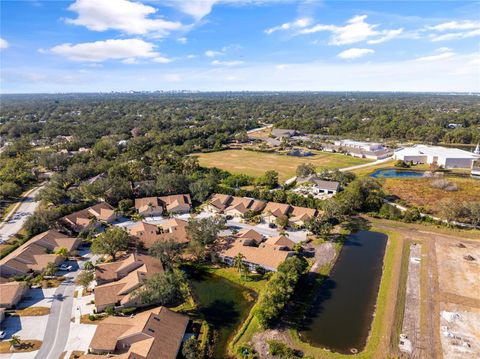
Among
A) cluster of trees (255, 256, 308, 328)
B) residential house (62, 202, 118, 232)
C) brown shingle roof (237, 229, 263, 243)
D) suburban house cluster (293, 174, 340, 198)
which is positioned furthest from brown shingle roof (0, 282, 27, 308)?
suburban house cluster (293, 174, 340, 198)

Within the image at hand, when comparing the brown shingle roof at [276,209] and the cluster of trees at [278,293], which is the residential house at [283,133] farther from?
the cluster of trees at [278,293]

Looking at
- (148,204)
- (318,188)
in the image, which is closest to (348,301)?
(318,188)

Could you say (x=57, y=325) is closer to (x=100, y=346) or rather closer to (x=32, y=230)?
(x=100, y=346)

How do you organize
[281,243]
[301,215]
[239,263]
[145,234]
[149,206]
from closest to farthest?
[239,263] < [281,243] < [145,234] < [301,215] < [149,206]

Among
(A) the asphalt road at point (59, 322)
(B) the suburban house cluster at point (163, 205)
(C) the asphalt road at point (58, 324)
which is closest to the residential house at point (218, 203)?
(B) the suburban house cluster at point (163, 205)

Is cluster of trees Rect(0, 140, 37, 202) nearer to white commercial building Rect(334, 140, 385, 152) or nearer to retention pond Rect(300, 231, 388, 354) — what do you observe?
retention pond Rect(300, 231, 388, 354)

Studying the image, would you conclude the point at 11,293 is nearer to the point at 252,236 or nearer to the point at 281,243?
the point at 252,236

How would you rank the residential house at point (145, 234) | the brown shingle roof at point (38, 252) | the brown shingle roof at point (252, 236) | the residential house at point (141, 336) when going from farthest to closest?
the residential house at point (145, 234), the brown shingle roof at point (252, 236), the brown shingle roof at point (38, 252), the residential house at point (141, 336)
